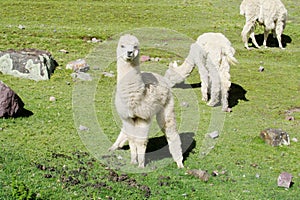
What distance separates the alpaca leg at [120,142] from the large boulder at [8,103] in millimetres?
2894

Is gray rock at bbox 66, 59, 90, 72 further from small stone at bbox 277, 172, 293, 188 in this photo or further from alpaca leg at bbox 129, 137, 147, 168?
small stone at bbox 277, 172, 293, 188

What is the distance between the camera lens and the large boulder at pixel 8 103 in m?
12.3

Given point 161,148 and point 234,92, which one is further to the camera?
point 234,92

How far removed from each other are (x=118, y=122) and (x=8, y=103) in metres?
2.91

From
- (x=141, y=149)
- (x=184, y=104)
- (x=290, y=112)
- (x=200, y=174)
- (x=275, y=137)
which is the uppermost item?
(x=141, y=149)

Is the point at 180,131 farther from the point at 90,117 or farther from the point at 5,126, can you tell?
the point at 5,126

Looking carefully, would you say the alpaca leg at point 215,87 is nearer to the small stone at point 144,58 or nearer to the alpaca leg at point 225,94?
the alpaca leg at point 225,94

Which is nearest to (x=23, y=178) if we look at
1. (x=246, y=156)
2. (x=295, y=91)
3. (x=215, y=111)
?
(x=246, y=156)

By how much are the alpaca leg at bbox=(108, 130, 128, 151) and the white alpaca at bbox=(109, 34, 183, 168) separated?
10cm

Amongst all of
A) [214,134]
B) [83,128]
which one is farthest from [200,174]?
[83,128]

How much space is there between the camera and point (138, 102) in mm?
9953

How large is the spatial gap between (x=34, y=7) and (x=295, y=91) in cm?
1553

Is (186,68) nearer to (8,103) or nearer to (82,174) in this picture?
(8,103)

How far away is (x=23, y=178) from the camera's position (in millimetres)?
9578
